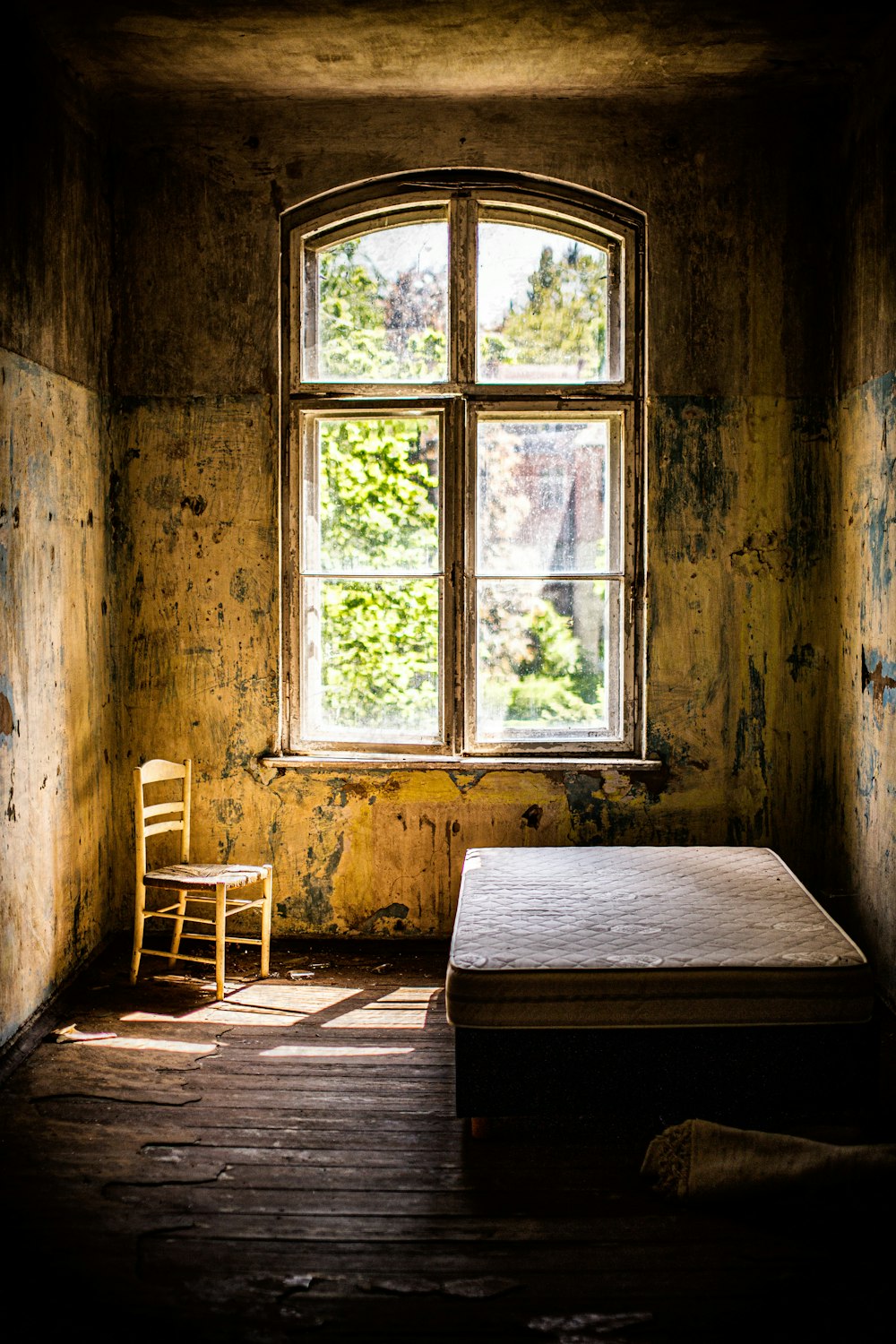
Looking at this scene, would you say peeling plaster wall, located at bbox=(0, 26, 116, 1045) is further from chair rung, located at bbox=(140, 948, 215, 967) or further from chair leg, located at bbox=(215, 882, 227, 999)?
chair leg, located at bbox=(215, 882, 227, 999)

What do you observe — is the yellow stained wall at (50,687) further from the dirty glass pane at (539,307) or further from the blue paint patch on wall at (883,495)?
the blue paint patch on wall at (883,495)

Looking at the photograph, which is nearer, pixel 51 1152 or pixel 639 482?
pixel 51 1152

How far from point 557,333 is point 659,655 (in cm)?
151

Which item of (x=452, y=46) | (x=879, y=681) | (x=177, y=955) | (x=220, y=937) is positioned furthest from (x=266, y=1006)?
(x=452, y=46)

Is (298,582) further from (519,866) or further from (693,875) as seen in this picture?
(693,875)

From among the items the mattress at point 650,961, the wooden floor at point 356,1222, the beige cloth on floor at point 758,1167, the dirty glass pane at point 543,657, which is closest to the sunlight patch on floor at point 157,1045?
the wooden floor at point 356,1222

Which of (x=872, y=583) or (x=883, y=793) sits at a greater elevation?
(x=872, y=583)

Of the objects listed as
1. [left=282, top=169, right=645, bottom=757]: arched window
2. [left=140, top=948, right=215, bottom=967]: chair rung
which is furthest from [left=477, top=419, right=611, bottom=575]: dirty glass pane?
[left=140, top=948, right=215, bottom=967]: chair rung

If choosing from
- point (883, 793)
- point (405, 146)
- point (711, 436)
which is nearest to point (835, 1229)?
point (883, 793)

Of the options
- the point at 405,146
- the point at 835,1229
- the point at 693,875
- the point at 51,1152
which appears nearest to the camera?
the point at 835,1229

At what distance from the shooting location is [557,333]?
4754 mm

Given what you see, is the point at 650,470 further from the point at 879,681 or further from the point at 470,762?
the point at 470,762

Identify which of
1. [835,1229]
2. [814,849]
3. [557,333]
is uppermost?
[557,333]

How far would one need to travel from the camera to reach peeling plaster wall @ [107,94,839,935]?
4.62m
